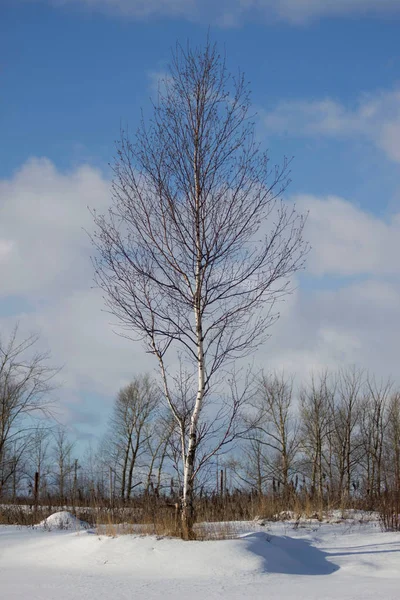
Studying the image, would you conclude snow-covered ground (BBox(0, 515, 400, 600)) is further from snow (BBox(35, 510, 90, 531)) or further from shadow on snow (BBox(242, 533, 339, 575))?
snow (BBox(35, 510, 90, 531))

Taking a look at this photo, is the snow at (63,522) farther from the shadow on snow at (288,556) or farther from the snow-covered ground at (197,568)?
the shadow on snow at (288,556)

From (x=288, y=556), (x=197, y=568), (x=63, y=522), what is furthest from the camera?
(x=63, y=522)

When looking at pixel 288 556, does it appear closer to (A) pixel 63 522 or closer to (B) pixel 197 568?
(B) pixel 197 568

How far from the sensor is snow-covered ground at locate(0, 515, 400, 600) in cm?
613

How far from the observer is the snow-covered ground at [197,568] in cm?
613

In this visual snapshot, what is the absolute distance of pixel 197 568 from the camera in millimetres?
7293

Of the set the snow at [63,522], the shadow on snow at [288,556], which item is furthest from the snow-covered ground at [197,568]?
the snow at [63,522]

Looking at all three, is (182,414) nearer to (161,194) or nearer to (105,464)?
(161,194)

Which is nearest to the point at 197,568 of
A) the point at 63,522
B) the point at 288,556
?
the point at 288,556

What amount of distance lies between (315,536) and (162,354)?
4.22 metres

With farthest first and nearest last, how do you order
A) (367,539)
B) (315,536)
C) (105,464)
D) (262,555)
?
(105,464) → (315,536) → (367,539) → (262,555)

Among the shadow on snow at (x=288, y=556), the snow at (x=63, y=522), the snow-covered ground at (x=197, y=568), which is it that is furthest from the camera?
the snow at (x=63, y=522)

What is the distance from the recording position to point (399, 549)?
28.5ft

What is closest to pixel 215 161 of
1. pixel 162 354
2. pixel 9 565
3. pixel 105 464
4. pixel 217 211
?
pixel 217 211
